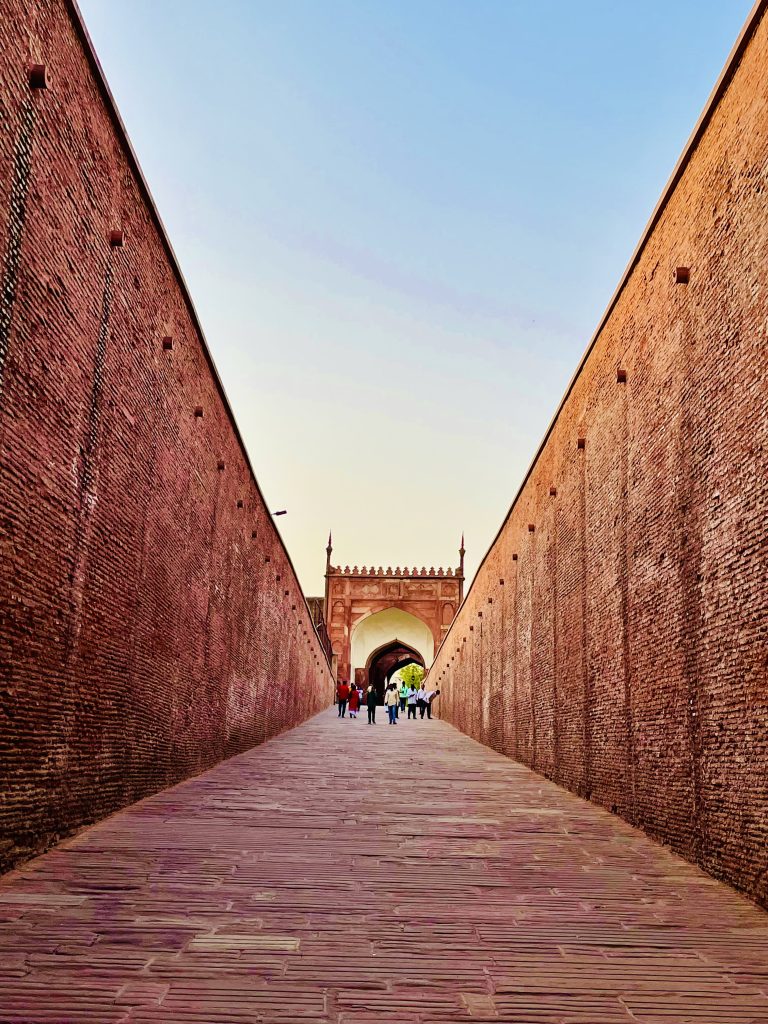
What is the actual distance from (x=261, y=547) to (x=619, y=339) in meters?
8.79

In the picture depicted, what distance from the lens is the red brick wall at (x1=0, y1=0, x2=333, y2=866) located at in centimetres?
441

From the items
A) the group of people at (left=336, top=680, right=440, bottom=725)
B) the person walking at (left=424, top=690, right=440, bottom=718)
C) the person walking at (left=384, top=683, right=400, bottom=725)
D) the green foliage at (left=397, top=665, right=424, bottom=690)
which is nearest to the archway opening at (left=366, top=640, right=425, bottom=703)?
the group of people at (left=336, top=680, right=440, bottom=725)

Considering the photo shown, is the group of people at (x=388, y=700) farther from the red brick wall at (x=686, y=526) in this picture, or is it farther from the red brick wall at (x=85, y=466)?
the red brick wall at (x=85, y=466)

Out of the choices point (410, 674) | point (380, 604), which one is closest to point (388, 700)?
point (380, 604)

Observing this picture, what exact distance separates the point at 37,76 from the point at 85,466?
2.16 m

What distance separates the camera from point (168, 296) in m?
7.57

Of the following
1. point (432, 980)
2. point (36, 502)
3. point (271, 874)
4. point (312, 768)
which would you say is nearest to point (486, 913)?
point (432, 980)

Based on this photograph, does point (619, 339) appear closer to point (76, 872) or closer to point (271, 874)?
point (271, 874)

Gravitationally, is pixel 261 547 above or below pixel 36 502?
above

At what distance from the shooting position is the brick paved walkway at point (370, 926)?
9.13 feet

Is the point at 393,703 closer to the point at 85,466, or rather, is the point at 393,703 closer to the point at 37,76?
the point at 85,466

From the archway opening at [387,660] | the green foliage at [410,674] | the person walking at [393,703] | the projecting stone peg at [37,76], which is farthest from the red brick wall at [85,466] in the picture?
the green foliage at [410,674]

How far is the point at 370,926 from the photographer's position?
364 cm

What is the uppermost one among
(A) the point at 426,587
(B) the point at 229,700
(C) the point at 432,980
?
(A) the point at 426,587
